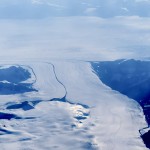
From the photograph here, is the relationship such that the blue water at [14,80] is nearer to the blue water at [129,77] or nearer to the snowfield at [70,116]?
the snowfield at [70,116]

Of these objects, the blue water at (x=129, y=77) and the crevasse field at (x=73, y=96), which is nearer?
the crevasse field at (x=73, y=96)

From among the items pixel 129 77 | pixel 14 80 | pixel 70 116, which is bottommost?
pixel 14 80

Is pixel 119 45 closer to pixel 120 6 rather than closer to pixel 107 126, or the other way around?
pixel 120 6

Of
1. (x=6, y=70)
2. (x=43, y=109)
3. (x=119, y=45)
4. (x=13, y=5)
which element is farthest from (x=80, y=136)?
(x=13, y=5)

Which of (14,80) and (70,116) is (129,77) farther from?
(14,80)

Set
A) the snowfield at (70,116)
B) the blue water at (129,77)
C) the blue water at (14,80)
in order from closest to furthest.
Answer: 1. the snowfield at (70,116)
2. the blue water at (129,77)
3. the blue water at (14,80)

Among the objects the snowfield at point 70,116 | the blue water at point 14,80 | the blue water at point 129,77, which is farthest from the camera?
the blue water at point 14,80

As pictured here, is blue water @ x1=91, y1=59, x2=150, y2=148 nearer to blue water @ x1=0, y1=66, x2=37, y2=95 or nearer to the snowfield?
the snowfield

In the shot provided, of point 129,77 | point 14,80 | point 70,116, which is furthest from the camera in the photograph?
point 129,77
